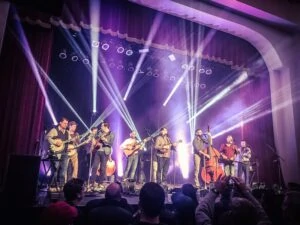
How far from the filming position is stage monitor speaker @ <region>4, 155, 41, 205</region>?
151 inches

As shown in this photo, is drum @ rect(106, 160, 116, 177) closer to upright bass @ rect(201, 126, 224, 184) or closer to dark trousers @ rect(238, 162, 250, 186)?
upright bass @ rect(201, 126, 224, 184)

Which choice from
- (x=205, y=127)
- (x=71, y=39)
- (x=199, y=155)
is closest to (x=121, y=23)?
(x=71, y=39)

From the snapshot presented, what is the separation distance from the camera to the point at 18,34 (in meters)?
6.59

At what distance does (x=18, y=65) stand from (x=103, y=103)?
319 cm

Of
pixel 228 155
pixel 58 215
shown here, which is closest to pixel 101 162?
pixel 228 155

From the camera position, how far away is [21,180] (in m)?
3.93

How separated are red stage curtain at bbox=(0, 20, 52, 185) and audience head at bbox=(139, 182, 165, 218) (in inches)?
184

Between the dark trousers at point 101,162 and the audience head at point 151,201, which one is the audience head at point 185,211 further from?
the dark trousers at point 101,162

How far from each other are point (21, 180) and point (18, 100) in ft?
9.70

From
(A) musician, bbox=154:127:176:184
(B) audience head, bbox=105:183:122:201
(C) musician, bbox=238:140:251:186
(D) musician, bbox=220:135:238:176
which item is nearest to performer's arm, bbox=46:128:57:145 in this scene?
(A) musician, bbox=154:127:176:184

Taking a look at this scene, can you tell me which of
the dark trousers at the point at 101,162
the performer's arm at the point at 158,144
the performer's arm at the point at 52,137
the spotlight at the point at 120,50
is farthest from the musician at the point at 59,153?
the spotlight at the point at 120,50

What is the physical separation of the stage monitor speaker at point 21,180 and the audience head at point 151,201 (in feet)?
8.51

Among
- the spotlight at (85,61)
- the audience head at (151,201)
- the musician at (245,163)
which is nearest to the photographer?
the audience head at (151,201)

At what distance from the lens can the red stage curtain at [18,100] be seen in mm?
6125
